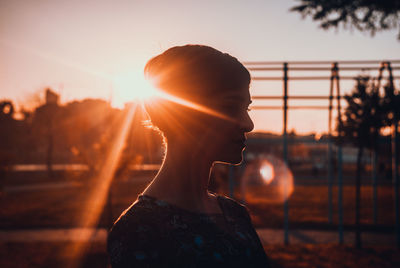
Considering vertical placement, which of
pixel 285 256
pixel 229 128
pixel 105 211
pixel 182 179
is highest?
pixel 229 128

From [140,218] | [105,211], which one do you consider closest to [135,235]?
[140,218]

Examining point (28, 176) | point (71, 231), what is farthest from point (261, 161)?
point (71, 231)

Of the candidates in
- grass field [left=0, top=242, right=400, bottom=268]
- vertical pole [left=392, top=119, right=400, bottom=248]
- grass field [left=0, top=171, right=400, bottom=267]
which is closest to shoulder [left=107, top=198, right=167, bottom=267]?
grass field [left=0, top=171, right=400, bottom=267]

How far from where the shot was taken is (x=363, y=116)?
8.52 m

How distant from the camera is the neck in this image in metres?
1.11

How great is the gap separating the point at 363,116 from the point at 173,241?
858 cm

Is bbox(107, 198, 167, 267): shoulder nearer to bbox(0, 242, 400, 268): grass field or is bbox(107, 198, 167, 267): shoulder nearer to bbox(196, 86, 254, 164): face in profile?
bbox(196, 86, 254, 164): face in profile

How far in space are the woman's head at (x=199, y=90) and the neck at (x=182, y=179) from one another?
57 millimetres

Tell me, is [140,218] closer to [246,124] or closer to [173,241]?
[173,241]

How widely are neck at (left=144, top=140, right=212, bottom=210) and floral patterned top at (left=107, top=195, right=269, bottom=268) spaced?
3cm

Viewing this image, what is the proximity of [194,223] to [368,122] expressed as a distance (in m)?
8.51

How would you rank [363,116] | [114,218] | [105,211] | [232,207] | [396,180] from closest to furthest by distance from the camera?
[232,207] < [363,116] < [396,180] < [114,218] < [105,211]

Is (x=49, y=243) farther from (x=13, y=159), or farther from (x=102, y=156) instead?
(x=13, y=159)

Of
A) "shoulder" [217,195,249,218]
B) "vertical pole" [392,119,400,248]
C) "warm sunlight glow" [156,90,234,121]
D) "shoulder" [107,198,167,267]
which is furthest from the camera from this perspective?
"vertical pole" [392,119,400,248]
